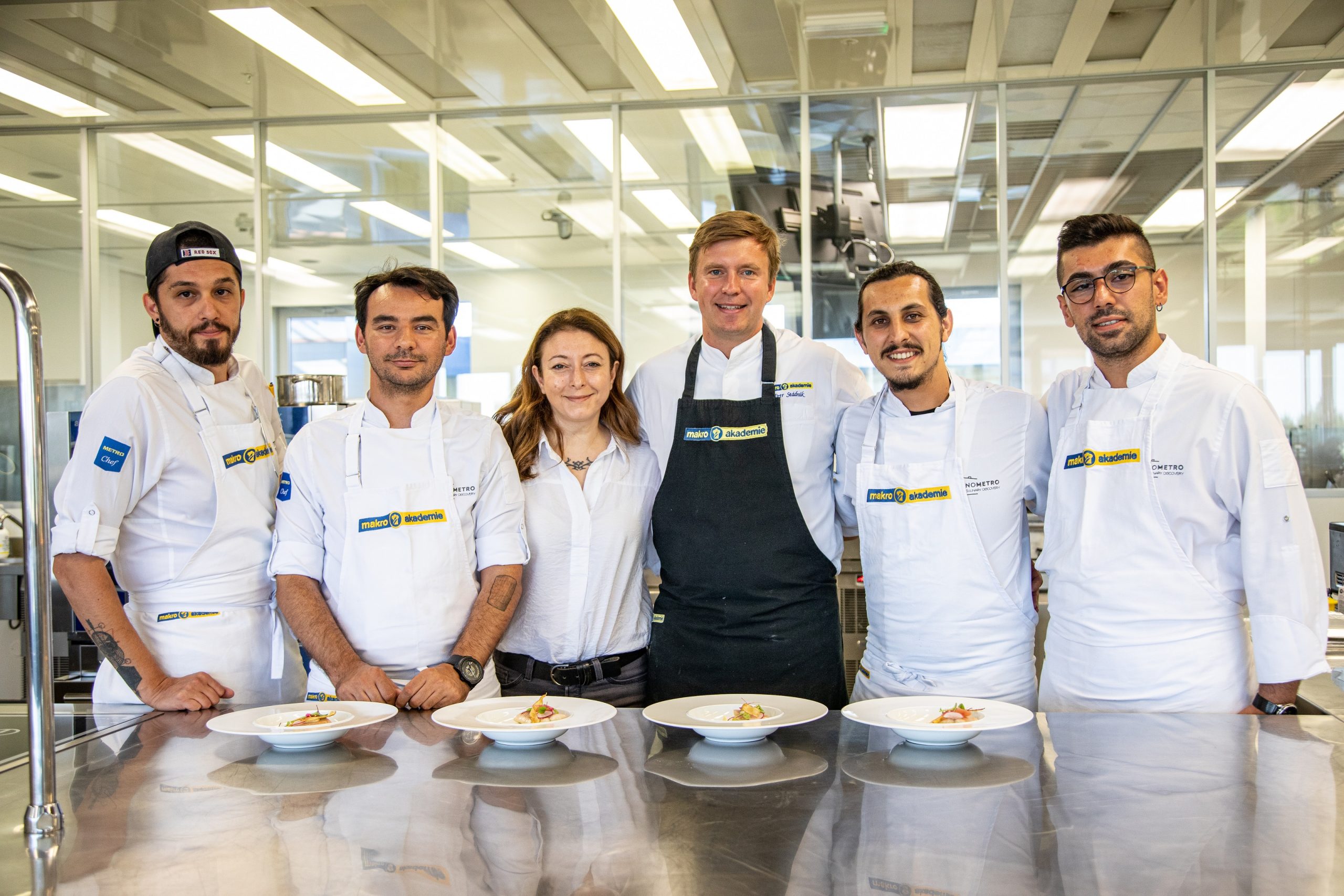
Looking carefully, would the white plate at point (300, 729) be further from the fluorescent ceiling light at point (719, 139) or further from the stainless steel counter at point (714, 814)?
the fluorescent ceiling light at point (719, 139)

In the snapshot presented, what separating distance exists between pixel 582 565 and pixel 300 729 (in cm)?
80

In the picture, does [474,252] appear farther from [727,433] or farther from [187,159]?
[727,433]

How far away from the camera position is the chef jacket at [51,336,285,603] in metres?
1.92

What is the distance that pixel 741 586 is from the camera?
7.36 ft

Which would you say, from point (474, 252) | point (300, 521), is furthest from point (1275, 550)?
point (474, 252)

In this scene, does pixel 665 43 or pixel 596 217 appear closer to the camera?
pixel 665 43

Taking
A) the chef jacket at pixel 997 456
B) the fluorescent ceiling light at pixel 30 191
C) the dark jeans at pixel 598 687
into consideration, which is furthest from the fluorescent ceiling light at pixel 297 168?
the chef jacket at pixel 997 456

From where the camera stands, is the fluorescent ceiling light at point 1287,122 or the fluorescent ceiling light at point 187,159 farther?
the fluorescent ceiling light at point 187,159

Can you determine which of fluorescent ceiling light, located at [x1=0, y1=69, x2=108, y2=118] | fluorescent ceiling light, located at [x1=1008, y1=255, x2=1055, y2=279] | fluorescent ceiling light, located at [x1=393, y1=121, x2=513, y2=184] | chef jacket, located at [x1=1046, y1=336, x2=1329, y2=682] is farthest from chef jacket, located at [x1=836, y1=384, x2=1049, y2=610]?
fluorescent ceiling light, located at [x1=0, y1=69, x2=108, y2=118]

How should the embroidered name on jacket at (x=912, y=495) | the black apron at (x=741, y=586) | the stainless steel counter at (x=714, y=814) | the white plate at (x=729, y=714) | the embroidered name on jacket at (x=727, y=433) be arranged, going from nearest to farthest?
1. the stainless steel counter at (x=714, y=814)
2. the white plate at (x=729, y=714)
3. the embroidered name on jacket at (x=912, y=495)
4. the black apron at (x=741, y=586)
5. the embroidered name on jacket at (x=727, y=433)

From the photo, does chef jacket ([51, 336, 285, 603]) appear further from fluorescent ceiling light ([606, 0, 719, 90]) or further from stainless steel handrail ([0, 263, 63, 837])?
fluorescent ceiling light ([606, 0, 719, 90])

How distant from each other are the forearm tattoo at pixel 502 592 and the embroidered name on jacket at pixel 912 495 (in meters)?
0.77

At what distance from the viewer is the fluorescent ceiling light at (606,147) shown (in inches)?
219

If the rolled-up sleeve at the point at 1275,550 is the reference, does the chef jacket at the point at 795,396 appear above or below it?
above
